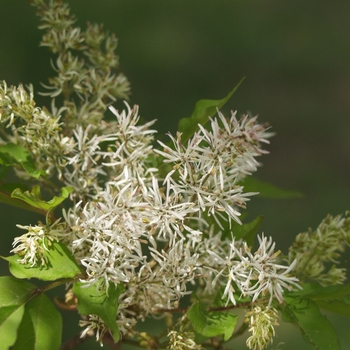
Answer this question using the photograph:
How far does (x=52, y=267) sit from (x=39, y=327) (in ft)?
0.24

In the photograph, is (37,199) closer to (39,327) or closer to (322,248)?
(39,327)

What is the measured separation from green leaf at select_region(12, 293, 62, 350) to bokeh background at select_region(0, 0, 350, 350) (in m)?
1.82

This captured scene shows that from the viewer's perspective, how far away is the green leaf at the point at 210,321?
656 mm

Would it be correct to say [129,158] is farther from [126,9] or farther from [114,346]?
[126,9]

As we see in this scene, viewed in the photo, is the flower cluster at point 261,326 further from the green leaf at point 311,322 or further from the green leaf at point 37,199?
the green leaf at point 37,199

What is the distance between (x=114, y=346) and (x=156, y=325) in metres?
1.46

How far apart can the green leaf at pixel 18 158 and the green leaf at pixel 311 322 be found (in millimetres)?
349

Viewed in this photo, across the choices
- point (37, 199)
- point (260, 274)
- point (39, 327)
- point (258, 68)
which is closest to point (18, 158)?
point (37, 199)

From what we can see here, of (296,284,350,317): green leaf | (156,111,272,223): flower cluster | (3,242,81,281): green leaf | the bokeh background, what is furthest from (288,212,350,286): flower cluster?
the bokeh background

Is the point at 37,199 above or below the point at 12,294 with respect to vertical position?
above

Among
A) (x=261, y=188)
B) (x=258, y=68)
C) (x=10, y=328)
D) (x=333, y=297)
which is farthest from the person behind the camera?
(x=258, y=68)

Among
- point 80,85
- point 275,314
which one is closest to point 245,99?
point 80,85

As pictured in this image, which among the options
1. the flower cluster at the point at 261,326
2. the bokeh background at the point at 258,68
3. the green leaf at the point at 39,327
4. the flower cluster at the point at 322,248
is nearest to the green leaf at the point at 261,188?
the flower cluster at the point at 322,248

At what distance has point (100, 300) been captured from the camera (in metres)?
0.64
